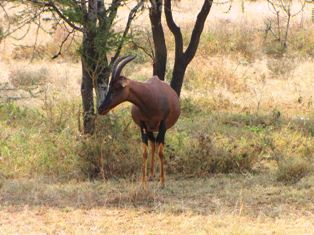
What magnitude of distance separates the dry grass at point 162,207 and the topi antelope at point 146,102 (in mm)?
441

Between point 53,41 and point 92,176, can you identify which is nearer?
point 92,176

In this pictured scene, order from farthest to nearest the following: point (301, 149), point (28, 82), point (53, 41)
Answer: point (53, 41)
point (28, 82)
point (301, 149)

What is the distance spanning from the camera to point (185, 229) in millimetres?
5980

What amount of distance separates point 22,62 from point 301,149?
30.1 feet

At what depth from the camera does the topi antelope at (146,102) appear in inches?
272

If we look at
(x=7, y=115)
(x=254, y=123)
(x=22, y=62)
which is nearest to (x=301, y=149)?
(x=254, y=123)

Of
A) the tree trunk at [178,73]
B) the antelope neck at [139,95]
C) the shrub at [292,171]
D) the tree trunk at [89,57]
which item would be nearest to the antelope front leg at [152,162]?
the antelope neck at [139,95]

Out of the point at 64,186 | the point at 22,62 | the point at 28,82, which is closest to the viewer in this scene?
the point at 64,186

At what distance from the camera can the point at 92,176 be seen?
325 inches

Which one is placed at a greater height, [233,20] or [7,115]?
[233,20]

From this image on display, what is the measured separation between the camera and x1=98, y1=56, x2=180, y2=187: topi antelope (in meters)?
6.92

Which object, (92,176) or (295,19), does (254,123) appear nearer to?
(92,176)

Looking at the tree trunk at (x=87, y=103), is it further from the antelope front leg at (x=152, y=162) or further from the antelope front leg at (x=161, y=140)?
the antelope front leg at (x=161, y=140)

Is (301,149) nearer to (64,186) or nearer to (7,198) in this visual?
(64,186)
